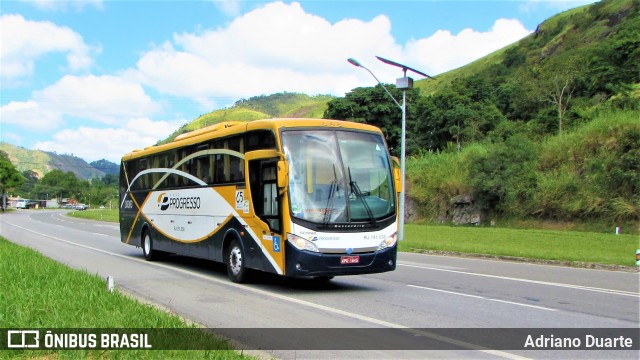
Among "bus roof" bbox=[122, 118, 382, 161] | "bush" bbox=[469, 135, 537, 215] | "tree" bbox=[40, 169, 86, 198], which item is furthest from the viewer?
"tree" bbox=[40, 169, 86, 198]

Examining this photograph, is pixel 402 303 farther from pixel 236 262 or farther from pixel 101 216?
pixel 101 216

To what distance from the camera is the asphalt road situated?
7.32 m

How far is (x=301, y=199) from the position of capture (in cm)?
1071

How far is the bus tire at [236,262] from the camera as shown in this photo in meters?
12.4

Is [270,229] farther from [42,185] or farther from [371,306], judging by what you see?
[42,185]

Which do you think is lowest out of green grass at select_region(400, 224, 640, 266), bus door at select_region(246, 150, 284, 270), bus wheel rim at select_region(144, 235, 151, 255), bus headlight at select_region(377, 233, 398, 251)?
green grass at select_region(400, 224, 640, 266)

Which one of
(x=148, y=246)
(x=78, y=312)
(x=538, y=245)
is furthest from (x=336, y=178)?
(x=538, y=245)

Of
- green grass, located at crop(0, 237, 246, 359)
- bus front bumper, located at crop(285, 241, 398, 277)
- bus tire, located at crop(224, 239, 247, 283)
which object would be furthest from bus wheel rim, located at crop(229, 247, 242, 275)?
green grass, located at crop(0, 237, 246, 359)

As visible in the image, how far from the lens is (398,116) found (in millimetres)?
63281

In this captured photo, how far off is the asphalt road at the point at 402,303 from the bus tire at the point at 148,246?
1.71 metres

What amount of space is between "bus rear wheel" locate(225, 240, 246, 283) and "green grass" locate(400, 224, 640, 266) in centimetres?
1045

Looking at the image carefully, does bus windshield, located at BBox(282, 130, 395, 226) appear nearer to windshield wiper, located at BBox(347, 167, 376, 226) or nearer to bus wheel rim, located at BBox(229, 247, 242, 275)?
windshield wiper, located at BBox(347, 167, 376, 226)

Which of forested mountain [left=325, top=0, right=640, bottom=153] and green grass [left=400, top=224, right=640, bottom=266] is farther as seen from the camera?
forested mountain [left=325, top=0, right=640, bottom=153]

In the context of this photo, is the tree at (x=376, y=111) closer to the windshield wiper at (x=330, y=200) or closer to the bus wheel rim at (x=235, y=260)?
the bus wheel rim at (x=235, y=260)
